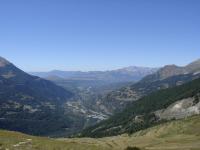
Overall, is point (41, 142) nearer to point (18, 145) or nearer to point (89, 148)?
point (18, 145)

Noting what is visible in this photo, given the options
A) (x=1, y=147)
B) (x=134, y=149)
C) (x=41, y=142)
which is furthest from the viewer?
(x=134, y=149)

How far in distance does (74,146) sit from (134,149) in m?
15.6

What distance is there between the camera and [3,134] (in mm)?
83125

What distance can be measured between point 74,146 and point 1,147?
13119mm

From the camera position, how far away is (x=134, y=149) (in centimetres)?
8081

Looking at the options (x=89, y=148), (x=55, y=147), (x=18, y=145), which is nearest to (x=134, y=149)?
(x=89, y=148)

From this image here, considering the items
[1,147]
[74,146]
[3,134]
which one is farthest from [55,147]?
[3,134]

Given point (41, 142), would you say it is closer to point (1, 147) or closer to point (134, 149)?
point (1, 147)

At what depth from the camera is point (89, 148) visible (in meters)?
69.9

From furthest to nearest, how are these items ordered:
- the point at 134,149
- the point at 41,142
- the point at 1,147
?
1. the point at 134,149
2. the point at 41,142
3. the point at 1,147

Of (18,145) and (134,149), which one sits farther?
(134,149)

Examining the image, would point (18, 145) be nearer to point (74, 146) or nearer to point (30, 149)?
point (30, 149)

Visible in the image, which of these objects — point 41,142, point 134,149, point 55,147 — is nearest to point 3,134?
point 41,142

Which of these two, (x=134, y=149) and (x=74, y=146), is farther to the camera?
(x=134, y=149)
